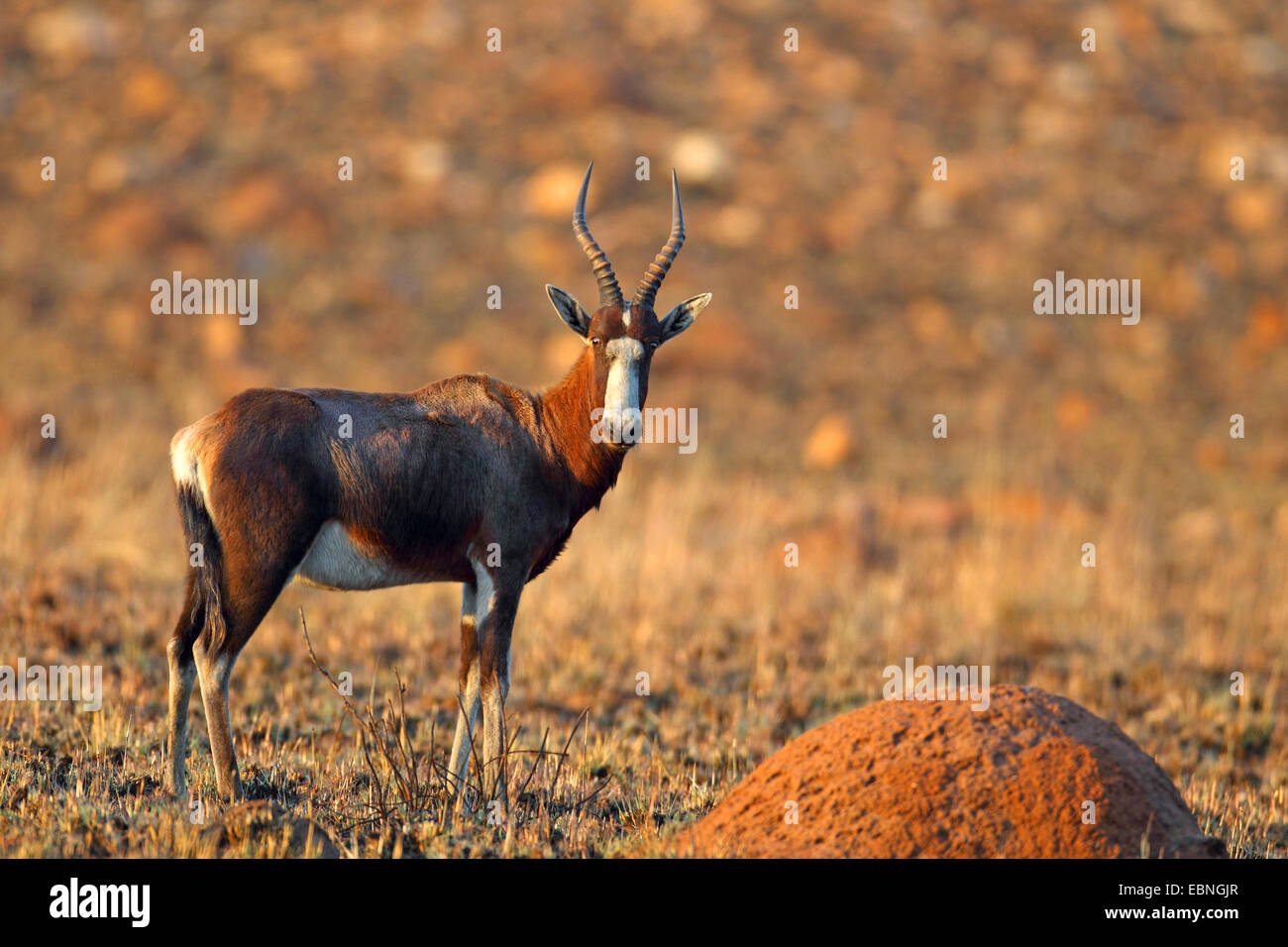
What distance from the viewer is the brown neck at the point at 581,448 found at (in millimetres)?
9141

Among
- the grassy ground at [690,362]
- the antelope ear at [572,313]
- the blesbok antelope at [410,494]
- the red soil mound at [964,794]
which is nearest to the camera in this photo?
the red soil mound at [964,794]

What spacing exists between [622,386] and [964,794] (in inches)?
121

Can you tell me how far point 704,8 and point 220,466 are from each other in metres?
34.5

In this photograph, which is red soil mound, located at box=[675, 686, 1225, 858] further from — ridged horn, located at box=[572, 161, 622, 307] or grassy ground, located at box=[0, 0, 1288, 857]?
ridged horn, located at box=[572, 161, 622, 307]

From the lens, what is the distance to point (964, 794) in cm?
715

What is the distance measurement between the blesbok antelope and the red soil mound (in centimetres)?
A: 177

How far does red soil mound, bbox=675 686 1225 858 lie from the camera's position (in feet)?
23.2

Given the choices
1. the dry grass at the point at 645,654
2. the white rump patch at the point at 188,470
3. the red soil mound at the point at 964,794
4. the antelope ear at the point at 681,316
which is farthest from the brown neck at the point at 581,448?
the red soil mound at the point at 964,794

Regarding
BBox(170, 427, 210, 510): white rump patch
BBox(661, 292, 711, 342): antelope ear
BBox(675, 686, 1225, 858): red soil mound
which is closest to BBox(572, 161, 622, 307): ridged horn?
BBox(661, 292, 711, 342): antelope ear

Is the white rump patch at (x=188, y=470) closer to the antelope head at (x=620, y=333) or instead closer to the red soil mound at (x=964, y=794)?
the antelope head at (x=620, y=333)

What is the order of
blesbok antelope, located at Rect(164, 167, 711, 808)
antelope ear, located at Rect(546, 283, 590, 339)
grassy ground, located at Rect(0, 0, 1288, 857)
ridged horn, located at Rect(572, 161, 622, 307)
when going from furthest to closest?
1. grassy ground, located at Rect(0, 0, 1288, 857)
2. antelope ear, located at Rect(546, 283, 590, 339)
3. ridged horn, located at Rect(572, 161, 622, 307)
4. blesbok antelope, located at Rect(164, 167, 711, 808)

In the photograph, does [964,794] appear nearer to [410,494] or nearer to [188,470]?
[410,494]

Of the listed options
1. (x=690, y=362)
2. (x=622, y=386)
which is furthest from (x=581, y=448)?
(x=690, y=362)

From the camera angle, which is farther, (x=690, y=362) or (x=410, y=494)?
(x=690, y=362)
